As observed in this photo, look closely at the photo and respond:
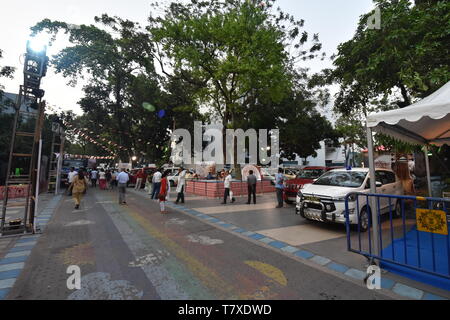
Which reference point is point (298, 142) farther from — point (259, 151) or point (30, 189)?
point (30, 189)

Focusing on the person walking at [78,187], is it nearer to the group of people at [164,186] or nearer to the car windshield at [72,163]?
the group of people at [164,186]

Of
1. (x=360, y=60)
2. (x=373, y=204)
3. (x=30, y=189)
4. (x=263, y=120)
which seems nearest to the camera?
(x=373, y=204)

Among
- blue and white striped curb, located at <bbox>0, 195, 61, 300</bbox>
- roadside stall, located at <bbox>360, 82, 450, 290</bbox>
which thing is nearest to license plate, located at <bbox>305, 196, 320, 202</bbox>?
roadside stall, located at <bbox>360, 82, 450, 290</bbox>

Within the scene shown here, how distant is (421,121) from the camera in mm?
5086

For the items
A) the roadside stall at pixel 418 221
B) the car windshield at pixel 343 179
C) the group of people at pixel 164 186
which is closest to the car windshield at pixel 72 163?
the group of people at pixel 164 186

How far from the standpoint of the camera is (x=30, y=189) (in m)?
6.12

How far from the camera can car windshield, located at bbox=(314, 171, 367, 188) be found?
6488 millimetres

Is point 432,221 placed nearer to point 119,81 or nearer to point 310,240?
point 310,240

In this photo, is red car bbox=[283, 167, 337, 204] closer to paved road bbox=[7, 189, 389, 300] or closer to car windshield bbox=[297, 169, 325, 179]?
car windshield bbox=[297, 169, 325, 179]

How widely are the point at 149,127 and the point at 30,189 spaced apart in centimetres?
2381

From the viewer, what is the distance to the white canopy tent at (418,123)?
351cm
